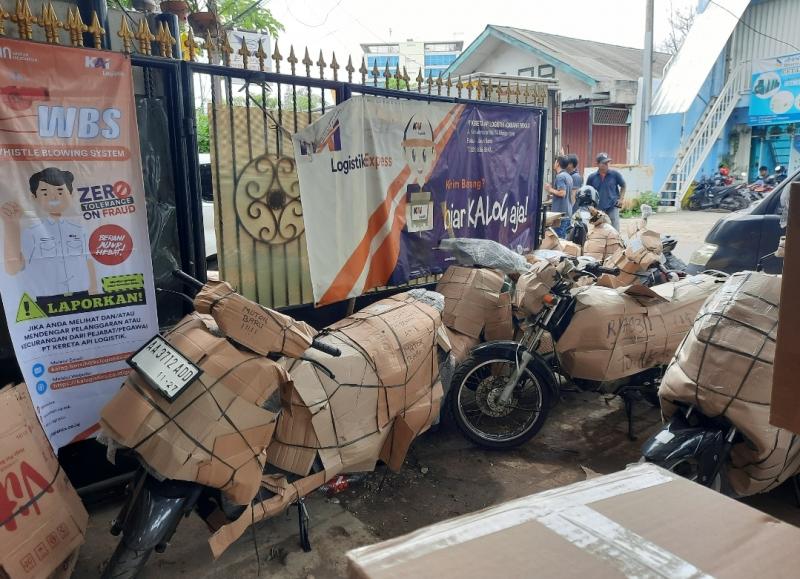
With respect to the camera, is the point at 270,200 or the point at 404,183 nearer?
the point at 270,200

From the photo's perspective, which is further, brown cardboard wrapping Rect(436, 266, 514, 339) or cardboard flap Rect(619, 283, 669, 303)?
brown cardboard wrapping Rect(436, 266, 514, 339)

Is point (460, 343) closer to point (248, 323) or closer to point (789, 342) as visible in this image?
point (248, 323)

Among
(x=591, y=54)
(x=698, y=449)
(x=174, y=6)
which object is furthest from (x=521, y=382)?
(x=591, y=54)

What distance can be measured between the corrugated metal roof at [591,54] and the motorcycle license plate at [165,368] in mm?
17113

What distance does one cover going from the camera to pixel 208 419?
7.19ft

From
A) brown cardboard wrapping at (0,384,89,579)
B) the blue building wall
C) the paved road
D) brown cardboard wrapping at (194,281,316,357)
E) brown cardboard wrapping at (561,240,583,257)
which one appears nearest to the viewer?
brown cardboard wrapping at (0,384,89,579)

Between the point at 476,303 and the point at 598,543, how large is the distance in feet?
9.89

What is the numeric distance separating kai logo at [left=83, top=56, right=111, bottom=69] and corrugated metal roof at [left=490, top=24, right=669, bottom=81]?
16462 mm

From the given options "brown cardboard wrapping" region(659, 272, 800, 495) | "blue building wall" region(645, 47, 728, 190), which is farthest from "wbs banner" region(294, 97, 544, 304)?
"blue building wall" region(645, 47, 728, 190)

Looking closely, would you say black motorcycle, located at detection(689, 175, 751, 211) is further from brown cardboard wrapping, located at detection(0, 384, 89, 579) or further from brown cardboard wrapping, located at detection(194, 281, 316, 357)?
brown cardboard wrapping, located at detection(0, 384, 89, 579)

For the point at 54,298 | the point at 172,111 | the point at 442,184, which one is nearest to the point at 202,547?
the point at 54,298

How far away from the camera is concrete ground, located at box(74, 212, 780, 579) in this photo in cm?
257

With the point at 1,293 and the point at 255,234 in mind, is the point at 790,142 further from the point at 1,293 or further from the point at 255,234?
the point at 1,293

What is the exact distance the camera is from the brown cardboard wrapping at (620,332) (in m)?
3.62
